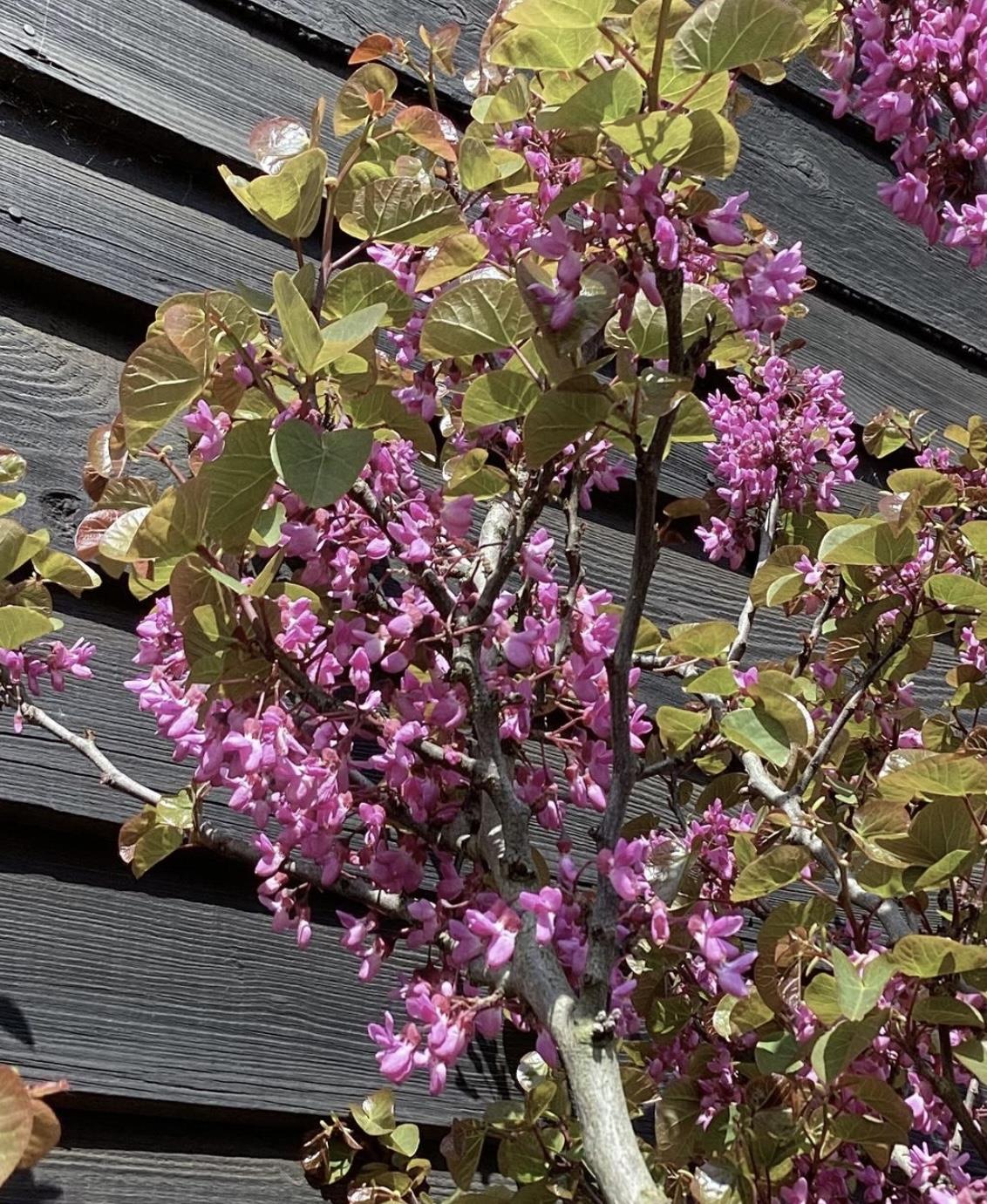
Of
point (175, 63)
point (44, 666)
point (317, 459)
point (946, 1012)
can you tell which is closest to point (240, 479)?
point (317, 459)

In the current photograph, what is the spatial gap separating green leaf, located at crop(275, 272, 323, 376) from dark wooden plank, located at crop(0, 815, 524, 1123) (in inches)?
21.2

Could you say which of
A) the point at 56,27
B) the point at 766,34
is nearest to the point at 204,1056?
the point at 766,34

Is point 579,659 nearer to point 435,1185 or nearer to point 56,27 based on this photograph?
point 435,1185

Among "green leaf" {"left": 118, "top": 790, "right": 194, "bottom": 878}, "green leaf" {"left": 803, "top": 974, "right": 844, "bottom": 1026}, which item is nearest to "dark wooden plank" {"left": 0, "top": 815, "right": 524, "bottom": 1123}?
"green leaf" {"left": 118, "top": 790, "right": 194, "bottom": 878}

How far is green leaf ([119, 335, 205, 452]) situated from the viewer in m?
0.56

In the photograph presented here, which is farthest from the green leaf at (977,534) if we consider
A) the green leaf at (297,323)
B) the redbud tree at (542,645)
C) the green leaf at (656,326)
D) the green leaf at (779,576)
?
the green leaf at (297,323)

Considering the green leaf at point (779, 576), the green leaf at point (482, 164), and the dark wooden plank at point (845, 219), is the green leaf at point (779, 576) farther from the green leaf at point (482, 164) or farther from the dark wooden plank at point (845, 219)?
the dark wooden plank at point (845, 219)

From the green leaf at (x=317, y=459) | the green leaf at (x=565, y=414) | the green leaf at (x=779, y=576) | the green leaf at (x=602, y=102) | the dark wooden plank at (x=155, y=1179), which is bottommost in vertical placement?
the dark wooden plank at (x=155, y=1179)

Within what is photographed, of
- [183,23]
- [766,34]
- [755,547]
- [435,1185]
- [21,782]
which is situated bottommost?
[435,1185]

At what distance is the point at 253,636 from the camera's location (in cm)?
61

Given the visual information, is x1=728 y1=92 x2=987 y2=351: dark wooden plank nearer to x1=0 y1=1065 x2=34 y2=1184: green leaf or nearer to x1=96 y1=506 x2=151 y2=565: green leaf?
x1=96 y1=506 x2=151 y2=565: green leaf

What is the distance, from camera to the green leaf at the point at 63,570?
78cm

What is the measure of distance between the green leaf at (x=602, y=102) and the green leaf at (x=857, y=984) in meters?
0.42

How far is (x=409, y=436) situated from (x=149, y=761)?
45 cm
